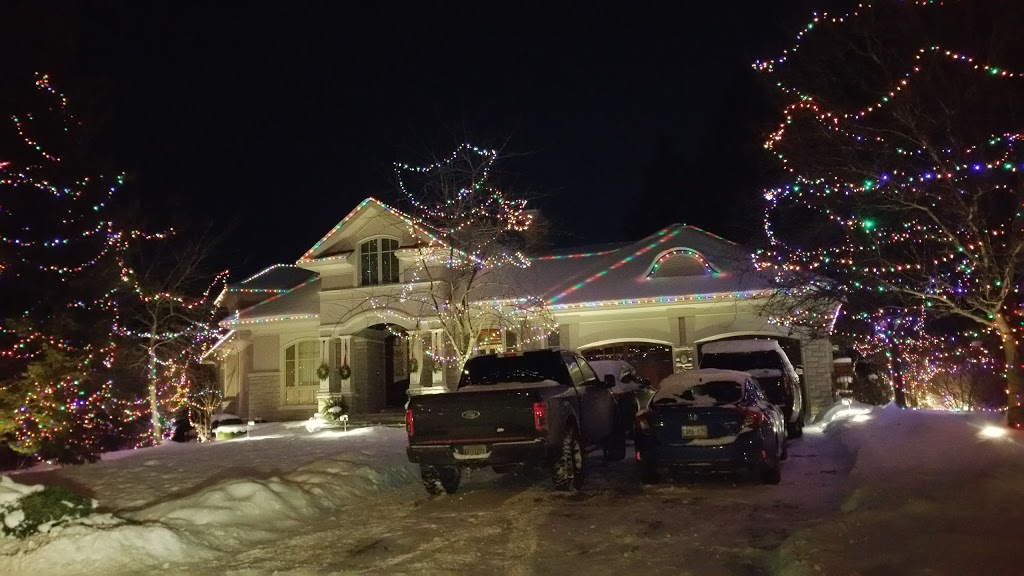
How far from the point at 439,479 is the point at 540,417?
182 centimetres

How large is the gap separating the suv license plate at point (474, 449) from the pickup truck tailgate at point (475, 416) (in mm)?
63

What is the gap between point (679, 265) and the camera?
2239 centimetres

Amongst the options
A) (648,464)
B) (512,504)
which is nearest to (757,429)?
(648,464)

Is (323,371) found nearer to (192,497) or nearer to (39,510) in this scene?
(192,497)

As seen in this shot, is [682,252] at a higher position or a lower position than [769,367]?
higher

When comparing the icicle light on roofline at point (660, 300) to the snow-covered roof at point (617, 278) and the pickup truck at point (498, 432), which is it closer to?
the snow-covered roof at point (617, 278)

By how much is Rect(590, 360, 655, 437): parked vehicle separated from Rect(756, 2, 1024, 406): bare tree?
12.5 feet

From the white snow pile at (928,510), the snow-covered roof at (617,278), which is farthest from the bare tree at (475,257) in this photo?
the white snow pile at (928,510)

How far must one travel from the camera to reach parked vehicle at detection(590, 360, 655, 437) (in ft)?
45.0

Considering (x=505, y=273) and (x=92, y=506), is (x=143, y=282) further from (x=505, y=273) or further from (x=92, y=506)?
(x=92, y=506)

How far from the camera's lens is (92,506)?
807 cm

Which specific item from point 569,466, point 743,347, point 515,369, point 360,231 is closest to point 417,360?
point 360,231

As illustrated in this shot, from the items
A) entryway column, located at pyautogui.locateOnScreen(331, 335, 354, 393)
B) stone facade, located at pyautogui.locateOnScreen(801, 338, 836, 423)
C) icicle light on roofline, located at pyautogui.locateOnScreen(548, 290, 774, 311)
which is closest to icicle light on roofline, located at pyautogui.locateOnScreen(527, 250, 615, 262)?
icicle light on roofline, located at pyautogui.locateOnScreen(548, 290, 774, 311)

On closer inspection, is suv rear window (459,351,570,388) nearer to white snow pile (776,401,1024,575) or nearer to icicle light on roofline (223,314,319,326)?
white snow pile (776,401,1024,575)
